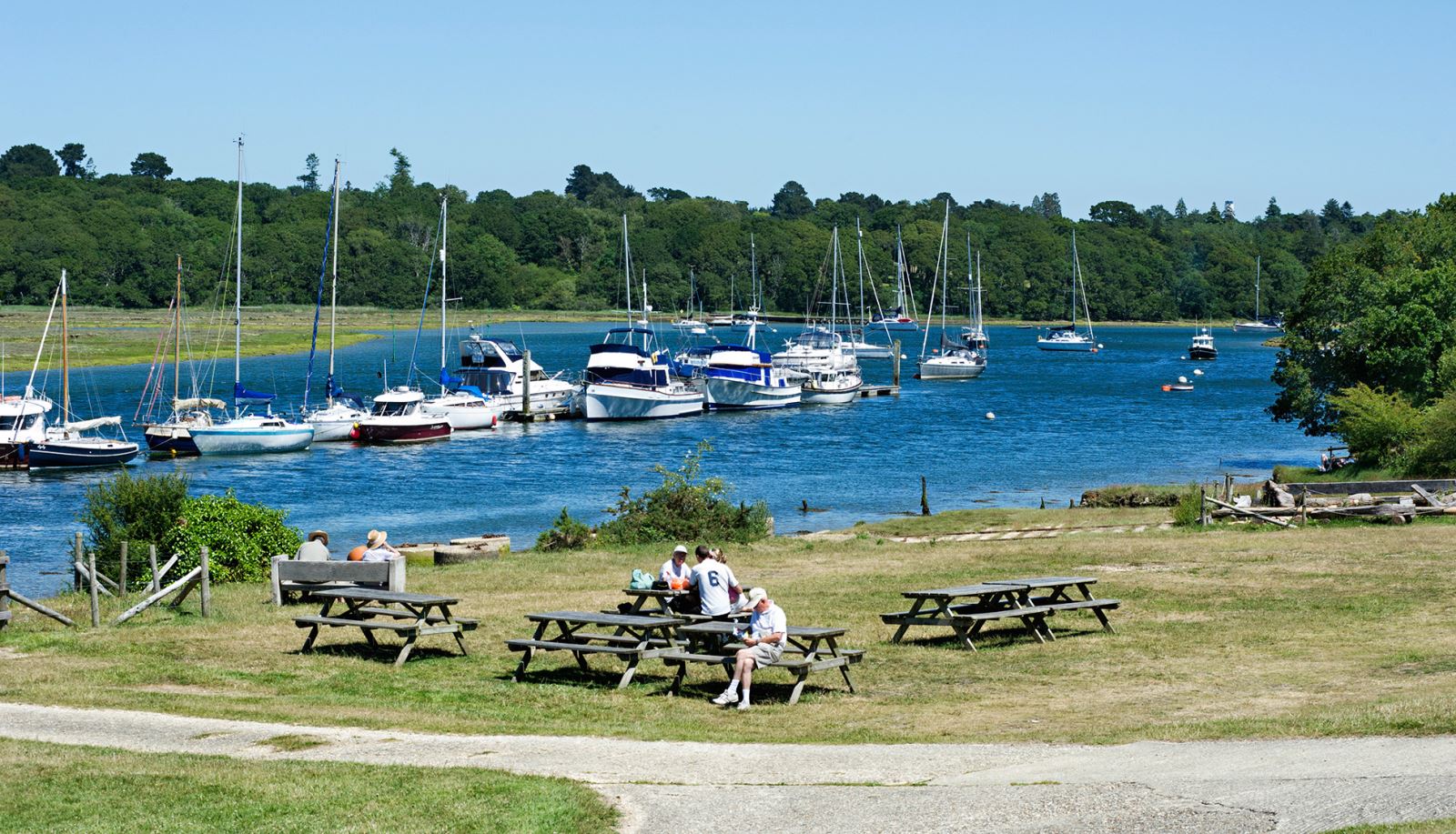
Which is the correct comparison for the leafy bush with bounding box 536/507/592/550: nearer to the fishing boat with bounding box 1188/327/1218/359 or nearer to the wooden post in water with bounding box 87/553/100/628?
the wooden post in water with bounding box 87/553/100/628

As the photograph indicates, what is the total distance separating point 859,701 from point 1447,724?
557 cm

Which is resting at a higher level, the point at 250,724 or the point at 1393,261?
the point at 1393,261

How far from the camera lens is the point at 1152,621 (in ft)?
68.1

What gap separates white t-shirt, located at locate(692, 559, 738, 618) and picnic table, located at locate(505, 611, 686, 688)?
0.46m

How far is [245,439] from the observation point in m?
66.9

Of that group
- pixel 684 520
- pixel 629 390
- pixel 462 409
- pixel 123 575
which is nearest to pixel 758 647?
pixel 123 575

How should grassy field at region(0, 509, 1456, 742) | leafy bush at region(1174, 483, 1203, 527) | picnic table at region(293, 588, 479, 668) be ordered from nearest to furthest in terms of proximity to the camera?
grassy field at region(0, 509, 1456, 742) < picnic table at region(293, 588, 479, 668) < leafy bush at region(1174, 483, 1203, 527)

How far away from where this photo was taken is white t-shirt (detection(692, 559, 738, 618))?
59.2 ft

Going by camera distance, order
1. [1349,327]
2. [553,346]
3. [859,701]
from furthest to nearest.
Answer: [553,346] < [1349,327] < [859,701]

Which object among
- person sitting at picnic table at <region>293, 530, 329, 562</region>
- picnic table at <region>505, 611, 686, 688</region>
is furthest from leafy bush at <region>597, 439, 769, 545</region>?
picnic table at <region>505, 611, 686, 688</region>

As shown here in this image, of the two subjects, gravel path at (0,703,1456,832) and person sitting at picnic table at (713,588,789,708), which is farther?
person sitting at picnic table at (713,588,789,708)

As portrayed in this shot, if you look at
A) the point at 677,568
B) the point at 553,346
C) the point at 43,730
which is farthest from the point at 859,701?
the point at 553,346

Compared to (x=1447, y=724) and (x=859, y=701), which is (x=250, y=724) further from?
(x=1447, y=724)

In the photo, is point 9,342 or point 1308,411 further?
point 9,342
